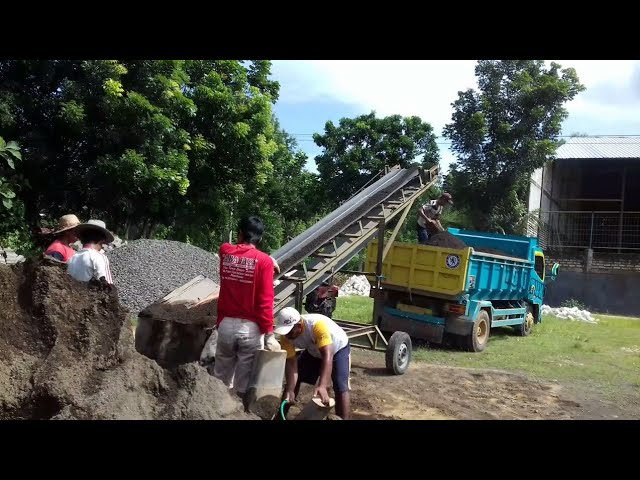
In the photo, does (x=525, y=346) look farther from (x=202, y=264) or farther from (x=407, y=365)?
(x=202, y=264)

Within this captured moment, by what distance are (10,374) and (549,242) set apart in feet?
75.8

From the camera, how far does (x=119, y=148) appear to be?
1103 cm

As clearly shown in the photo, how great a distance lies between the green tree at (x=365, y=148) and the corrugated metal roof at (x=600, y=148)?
6531mm

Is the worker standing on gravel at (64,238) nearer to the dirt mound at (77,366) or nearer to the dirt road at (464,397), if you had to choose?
the dirt mound at (77,366)

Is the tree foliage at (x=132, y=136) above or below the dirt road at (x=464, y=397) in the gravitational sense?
above

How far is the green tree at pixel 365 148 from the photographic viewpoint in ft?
67.7

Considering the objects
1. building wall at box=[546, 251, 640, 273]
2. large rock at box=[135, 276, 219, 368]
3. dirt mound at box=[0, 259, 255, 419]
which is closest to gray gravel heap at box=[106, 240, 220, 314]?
large rock at box=[135, 276, 219, 368]

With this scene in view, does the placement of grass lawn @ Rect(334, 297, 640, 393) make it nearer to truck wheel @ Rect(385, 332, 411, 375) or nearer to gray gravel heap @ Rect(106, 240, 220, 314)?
truck wheel @ Rect(385, 332, 411, 375)

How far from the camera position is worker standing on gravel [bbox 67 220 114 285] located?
171 inches

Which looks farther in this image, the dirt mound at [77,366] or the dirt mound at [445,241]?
the dirt mound at [445,241]

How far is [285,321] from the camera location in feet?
14.4

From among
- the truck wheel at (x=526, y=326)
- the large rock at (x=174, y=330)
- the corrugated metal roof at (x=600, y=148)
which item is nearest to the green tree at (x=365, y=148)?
the corrugated metal roof at (x=600, y=148)

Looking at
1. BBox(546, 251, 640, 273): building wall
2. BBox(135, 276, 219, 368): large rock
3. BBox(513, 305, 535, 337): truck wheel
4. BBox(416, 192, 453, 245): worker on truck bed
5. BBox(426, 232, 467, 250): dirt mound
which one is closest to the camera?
BBox(135, 276, 219, 368): large rock

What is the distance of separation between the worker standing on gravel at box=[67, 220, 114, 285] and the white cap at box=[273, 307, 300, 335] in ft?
4.44
